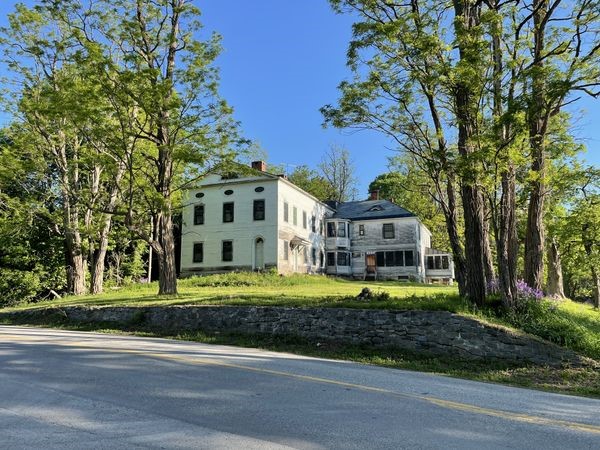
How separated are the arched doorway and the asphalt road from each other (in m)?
25.1

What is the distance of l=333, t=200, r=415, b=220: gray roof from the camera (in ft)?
139

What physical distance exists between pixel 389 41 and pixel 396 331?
26.2ft

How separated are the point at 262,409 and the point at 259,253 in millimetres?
29050

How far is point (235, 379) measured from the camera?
756 cm

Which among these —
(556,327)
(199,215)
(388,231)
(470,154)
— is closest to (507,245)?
(556,327)

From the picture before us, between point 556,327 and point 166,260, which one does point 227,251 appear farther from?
point 556,327

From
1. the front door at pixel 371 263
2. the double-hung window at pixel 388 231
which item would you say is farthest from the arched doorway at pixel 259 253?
the double-hung window at pixel 388 231

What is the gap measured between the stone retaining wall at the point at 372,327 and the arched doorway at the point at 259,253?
16.8 meters

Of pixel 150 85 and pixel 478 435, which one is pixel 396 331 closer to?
pixel 478 435

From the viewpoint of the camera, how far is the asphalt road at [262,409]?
4.74 m

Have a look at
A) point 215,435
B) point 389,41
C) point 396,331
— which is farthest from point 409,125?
point 215,435

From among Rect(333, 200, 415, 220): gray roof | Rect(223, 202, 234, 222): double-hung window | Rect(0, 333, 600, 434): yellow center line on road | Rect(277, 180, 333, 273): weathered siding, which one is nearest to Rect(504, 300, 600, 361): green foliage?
Rect(0, 333, 600, 434): yellow center line on road

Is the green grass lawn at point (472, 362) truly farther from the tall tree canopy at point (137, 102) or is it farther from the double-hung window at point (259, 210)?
the double-hung window at point (259, 210)

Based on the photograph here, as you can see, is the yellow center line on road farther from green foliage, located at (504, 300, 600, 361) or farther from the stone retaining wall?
green foliage, located at (504, 300, 600, 361)
